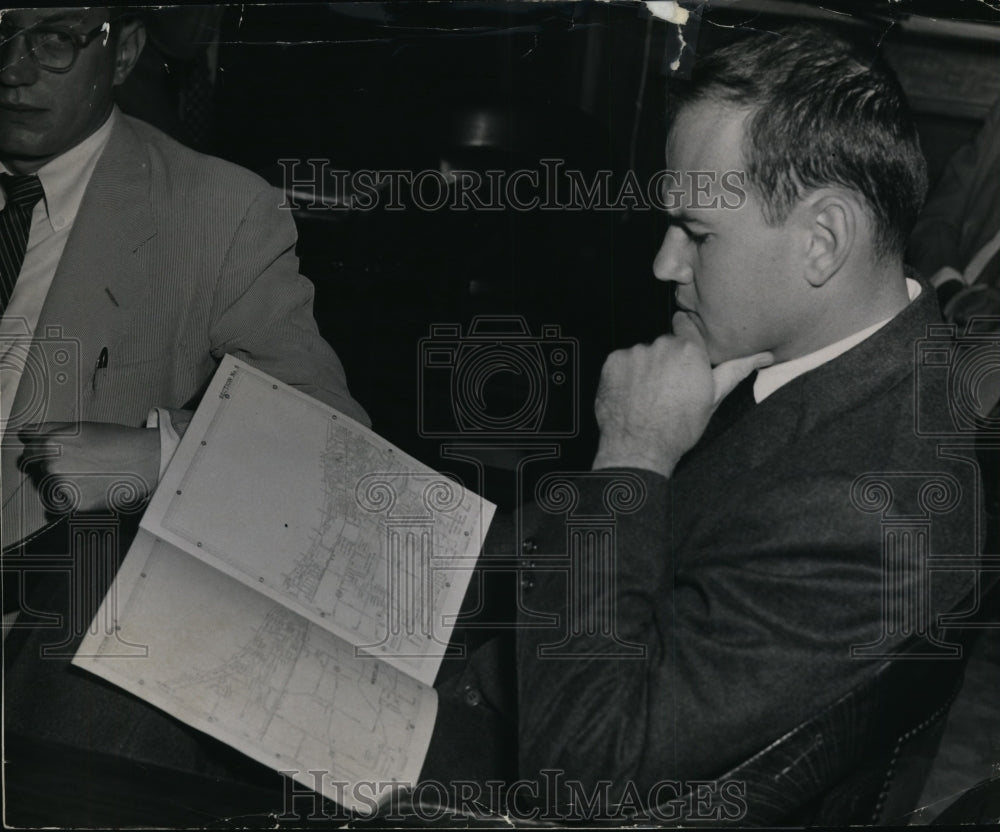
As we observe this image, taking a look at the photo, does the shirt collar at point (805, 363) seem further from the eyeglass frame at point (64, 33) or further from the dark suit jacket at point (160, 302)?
the eyeglass frame at point (64, 33)

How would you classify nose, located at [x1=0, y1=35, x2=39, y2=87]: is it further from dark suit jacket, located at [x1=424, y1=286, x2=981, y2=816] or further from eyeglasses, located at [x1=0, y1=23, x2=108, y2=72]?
dark suit jacket, located at [x1=424, y1=286, x2=981, y2=816]

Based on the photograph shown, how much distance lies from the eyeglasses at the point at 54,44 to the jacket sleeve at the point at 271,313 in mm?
368

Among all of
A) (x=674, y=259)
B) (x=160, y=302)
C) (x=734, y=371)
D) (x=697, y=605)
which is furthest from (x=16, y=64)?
(x=697, y=605)

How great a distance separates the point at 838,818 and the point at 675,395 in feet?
2.21

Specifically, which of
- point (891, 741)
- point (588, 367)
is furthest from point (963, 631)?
point (588, 367)

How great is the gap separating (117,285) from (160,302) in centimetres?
7

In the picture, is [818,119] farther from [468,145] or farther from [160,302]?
[160,302]

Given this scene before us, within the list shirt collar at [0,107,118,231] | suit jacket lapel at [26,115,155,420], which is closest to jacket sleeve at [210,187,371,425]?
suit jacket lapel at [26,115,155,420]

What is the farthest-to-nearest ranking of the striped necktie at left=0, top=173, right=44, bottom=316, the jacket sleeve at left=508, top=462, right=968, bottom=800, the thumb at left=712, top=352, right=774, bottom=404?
the striped necktie at left=0, top=173, right=44, bottom=316 → the thumb at left=712, top=352, right=774, bottom=404 → the jacket sleeve at left=508, top=462, right=968, bottom=800

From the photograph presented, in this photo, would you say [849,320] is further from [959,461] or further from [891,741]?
[891,741]

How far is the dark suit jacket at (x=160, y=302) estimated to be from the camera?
1739mm

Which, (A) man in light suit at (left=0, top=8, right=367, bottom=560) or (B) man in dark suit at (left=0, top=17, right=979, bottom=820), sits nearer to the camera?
(B) man in dark suit at (left=0, top=17, right=979, bottom=820)

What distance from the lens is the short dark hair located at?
162cm

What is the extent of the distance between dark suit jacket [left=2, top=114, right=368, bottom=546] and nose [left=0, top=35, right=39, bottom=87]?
0.16 metres
